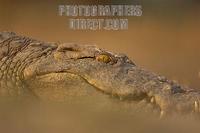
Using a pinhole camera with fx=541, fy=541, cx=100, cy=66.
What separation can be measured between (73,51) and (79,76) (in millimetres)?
153

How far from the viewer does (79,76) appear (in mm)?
2541

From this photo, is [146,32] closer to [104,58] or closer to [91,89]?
[104,58]

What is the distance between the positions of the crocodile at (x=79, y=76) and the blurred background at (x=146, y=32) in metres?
0.52

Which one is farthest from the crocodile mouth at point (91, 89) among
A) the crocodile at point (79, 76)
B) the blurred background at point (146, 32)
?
the blurred background at point (146, 32)

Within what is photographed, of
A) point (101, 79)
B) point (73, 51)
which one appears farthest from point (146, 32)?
point (101, 79)

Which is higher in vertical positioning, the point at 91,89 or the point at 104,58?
the point at 104,58

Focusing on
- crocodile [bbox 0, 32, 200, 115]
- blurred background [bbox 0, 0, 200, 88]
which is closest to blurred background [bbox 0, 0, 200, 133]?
blurred background [bbox 0, 0, 200, 88]

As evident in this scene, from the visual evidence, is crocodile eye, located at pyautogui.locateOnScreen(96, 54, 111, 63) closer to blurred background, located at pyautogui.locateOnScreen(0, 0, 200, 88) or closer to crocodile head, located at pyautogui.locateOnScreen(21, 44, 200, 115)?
crocodile head, located at pyautogui.locateOnScreen(21, 44, 200, 115)

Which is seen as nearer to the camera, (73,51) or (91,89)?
(91,89)

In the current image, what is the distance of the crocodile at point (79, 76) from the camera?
94.0 inches

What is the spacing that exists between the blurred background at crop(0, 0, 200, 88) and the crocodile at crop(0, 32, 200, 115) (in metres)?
0.52

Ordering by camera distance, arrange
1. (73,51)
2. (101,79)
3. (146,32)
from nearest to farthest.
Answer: (101,79), (73,51), (146,32)

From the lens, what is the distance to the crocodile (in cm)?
239

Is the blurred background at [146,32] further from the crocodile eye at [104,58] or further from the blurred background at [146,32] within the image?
the crocodile eye at [104,58]
